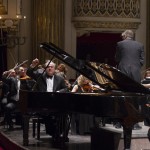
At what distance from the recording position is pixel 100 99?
6.37m

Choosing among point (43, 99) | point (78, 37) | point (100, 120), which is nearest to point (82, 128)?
point (100, 120)

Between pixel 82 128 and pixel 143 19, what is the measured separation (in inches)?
248

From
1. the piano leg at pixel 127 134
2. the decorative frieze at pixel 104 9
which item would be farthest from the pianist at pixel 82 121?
the decorative frieze at pixel 104 9

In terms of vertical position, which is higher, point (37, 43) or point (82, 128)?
point (37, 43)

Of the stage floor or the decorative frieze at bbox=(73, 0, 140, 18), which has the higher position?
the decorative frieze at bbox=(73, 0, 140, 18)

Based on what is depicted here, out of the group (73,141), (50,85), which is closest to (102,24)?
(50,85)

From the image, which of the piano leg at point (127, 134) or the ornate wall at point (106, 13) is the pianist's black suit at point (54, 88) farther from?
the ornate wall at point (106, 13)

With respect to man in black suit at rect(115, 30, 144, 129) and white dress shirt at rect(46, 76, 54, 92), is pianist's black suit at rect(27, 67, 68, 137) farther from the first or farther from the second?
man in black suit at rect(115, 30, 144, 129)

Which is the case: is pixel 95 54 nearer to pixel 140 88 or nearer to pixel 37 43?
pixel 37 43

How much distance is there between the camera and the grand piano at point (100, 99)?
6.23 m

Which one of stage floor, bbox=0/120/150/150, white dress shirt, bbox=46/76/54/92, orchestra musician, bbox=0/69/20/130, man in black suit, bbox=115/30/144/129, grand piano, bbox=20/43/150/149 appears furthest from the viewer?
orchestra musician, bbox=0/69/20/130

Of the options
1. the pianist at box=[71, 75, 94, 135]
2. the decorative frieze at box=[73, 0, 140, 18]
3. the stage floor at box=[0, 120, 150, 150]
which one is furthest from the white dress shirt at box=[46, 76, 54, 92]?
the decorative frieze at box=[73, 0, 140, 18]

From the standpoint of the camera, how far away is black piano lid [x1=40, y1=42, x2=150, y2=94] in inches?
257

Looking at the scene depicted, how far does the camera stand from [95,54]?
1533 cm
